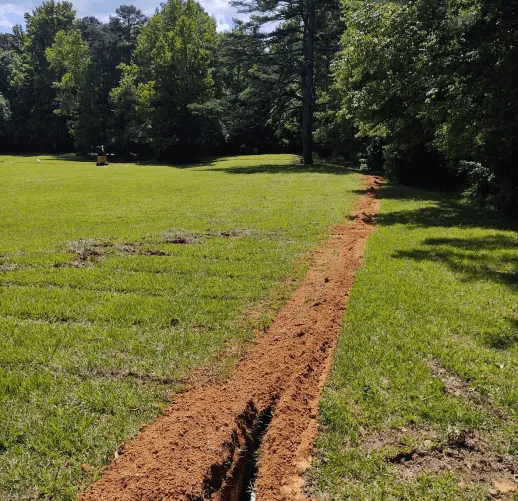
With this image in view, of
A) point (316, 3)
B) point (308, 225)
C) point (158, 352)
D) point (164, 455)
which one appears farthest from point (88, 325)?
point (316, 3)

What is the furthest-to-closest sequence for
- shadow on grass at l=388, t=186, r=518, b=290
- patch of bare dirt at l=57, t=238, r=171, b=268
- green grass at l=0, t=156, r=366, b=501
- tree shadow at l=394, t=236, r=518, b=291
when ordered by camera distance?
patch of bare dirt at l=57, t=238, r=171, b=268 → shadow on grass at l=388, t=186, r=518, b=290 → tree shadow at l=394, t=236, r=518, b=291 → green grass at l=0, t=156, r=366, b=501

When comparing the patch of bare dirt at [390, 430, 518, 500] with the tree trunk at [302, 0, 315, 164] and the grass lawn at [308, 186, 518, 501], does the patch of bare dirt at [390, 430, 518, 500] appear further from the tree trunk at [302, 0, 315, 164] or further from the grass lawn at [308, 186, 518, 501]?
the tree trunk at [302, 0, 315, 164]

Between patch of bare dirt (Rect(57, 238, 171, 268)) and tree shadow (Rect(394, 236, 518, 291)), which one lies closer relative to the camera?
tree shadow (Rect(394, 236, 518, 291))

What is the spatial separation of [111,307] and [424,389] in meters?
3.79

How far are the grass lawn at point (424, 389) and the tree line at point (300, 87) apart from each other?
5.95 metres

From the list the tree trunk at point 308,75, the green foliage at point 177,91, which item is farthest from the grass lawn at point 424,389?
the green foliage at point 177,91

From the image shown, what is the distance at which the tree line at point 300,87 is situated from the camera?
36.2ft

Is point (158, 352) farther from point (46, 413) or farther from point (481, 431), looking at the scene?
point (481, 431)

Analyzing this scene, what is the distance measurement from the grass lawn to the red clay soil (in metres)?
0.19

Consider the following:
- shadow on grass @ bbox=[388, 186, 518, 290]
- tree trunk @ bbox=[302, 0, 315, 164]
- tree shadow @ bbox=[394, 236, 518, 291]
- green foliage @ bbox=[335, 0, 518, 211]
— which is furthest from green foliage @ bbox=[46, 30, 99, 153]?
tree shadow @ bbox=[394, 236, 518, 291]

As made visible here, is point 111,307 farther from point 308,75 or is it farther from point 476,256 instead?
point 308,75

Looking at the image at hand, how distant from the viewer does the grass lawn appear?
2959 millimetres

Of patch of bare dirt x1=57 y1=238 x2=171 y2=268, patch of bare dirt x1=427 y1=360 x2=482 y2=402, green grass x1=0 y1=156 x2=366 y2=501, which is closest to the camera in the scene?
green grass x1=0 y1=156 x2=366 y2=501

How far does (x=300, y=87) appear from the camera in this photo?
1324 inches
